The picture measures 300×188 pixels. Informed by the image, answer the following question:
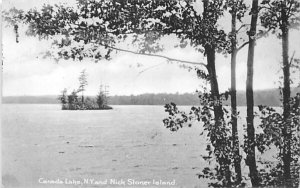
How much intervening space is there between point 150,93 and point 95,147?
43 cm

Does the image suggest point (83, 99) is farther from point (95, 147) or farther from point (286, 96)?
point (286, 96)

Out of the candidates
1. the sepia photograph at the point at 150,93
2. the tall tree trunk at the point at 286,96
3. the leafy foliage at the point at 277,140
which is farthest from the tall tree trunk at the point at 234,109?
the tall tree trunk at the point at 286,96

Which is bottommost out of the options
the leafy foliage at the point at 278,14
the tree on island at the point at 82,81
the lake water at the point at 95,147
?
the lake water at the point at 95,147

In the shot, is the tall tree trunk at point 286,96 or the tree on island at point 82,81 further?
the tree on island at point 82,81

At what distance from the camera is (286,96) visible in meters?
2.17

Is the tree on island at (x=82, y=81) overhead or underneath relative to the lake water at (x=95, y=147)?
overhead

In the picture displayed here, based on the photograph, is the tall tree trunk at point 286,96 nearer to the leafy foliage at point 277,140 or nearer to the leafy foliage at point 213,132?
the leafy foliage at point 277,140

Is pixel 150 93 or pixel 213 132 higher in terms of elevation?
pixel 150 93

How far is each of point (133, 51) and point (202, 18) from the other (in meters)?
0.41

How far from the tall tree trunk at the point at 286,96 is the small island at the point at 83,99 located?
94 cm

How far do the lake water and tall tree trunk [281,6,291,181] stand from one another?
17.0 inches

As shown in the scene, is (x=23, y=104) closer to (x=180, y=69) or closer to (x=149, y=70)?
(x=149, y=70)

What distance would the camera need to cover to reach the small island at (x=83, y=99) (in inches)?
89.9

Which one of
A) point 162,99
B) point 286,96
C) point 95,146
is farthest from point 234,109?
point 95,146
